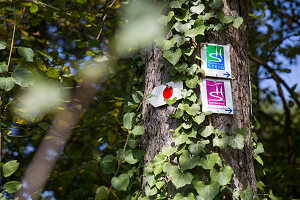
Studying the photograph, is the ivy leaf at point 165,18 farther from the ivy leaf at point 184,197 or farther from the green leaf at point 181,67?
the ivy leaf at point 184,197

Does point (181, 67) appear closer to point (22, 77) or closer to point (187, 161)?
point (187, 161)

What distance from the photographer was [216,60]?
1342 mm

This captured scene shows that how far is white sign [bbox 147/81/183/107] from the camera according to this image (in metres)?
1.31

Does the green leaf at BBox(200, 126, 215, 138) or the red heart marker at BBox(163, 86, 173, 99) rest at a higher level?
the red heart marker at BBox(163, 86, 173, 99)

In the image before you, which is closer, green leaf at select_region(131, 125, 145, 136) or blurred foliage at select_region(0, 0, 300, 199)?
green leaf at select_region(131, 125, 145, 136)

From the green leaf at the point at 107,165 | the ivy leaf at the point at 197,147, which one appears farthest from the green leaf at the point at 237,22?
the green leaf at the point at 107,165

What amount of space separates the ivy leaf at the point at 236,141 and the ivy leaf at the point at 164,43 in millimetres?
471

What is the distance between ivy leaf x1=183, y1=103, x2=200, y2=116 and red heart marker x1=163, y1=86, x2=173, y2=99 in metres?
0.10

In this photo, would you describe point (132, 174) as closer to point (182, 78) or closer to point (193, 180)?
point (193, 180)

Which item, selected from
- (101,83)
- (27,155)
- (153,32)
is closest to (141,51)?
(153,32)

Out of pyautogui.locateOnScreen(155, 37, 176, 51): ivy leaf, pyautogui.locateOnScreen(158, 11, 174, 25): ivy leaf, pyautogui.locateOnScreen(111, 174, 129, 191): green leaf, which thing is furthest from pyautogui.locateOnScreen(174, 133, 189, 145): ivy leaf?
pyautogui.locateOnScreen(158, 11, 174, 25): ivy leaf

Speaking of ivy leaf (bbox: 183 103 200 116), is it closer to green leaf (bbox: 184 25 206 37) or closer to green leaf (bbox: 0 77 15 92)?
green leaf (bbox: 184 25 206 37)

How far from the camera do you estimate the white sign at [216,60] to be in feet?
4.32

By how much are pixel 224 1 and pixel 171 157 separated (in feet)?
2.57
